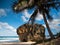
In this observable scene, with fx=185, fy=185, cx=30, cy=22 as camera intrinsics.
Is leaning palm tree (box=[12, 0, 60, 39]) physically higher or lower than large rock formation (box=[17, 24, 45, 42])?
higher

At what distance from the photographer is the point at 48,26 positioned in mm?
18766

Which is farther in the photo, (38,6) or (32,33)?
(32,33)

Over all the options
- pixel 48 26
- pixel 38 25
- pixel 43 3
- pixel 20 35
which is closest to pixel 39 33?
pixel 38 25

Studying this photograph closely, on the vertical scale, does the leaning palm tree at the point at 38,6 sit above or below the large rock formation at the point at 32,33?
above

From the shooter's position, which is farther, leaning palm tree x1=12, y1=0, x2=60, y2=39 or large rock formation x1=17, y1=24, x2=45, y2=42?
large rock formation x1=17, y1=24, x2=45, y2=42

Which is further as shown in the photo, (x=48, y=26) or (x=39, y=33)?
(x=39, y=33)

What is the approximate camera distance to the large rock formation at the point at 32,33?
74.8 ft

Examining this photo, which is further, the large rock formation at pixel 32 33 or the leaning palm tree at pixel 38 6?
the large rock formation at pixel 32 33

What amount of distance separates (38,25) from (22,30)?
→ 2110 mm

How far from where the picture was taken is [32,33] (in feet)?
75.9

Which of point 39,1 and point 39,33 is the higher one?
point 39,1

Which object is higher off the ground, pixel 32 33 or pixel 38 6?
pixel 38 6

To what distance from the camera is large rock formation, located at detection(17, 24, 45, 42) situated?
22.8 metres

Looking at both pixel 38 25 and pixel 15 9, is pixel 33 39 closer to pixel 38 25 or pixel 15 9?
pixel 38 25
